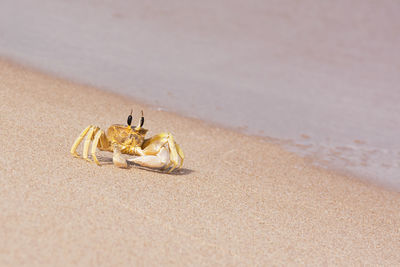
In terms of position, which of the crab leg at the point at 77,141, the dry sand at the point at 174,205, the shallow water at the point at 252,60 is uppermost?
the shallow water at the point at 252,60

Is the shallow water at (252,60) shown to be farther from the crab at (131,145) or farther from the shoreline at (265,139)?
the crab at (131,145)

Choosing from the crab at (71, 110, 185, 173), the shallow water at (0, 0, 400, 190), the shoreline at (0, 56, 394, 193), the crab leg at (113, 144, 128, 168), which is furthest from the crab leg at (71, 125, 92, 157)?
the shallow water at (0, 0, 400, 190)

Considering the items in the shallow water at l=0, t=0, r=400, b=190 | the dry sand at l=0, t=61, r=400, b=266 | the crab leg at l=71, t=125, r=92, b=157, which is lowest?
the dry sand at l=0, t=61, r=400, b=266

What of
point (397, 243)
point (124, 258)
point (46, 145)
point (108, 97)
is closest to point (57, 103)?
point (108, 97)

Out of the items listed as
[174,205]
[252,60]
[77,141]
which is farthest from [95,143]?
[252,60]

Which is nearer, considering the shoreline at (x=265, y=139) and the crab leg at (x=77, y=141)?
the crab leg at (x=77, y=141)

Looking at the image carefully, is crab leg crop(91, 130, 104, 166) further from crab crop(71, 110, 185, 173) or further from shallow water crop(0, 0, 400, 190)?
shallow water crop(0, 0, 400, 190)

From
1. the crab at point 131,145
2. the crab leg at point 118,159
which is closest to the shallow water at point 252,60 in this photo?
the crab at point 131,145
